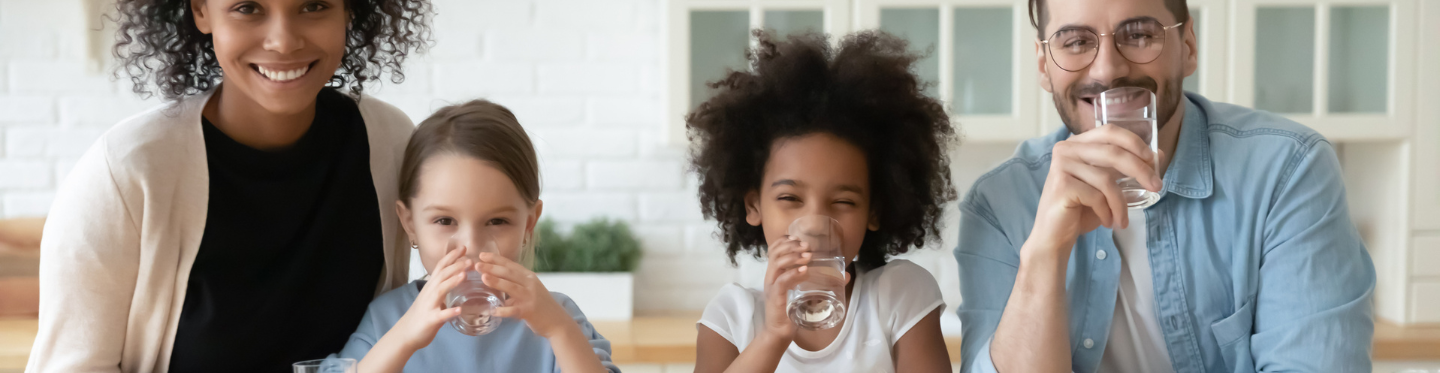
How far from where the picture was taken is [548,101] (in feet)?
9.79

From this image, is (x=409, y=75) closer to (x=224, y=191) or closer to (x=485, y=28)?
(x=485, y=28)

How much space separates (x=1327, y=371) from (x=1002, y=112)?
161cm

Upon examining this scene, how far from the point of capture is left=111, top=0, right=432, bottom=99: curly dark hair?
1.41 m

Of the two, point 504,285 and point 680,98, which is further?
point 680,98

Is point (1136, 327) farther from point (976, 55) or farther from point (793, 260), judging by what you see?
point (976, 55)

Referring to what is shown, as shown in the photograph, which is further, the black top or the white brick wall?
the white brick wall

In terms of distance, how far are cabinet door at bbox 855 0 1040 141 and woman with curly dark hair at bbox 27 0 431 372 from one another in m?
1.54

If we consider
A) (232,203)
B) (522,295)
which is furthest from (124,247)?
(522,295)

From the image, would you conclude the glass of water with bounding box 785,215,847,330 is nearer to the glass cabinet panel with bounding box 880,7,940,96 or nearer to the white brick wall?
the glass cabinet panel with bounding box 880,7,940,96

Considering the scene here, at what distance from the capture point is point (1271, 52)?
8.87 feet

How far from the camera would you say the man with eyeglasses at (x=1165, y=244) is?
4.06 feet

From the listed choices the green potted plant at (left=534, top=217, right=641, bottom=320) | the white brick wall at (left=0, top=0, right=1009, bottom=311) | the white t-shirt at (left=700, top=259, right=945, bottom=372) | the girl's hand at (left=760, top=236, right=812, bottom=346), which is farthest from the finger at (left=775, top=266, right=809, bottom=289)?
the white brick wall at (left=0, top=0, right=1009, bottom=311)

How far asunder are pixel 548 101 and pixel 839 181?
5.78ft

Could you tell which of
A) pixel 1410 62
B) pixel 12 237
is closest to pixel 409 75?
pixel 12 237
